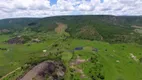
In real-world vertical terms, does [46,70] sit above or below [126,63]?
above

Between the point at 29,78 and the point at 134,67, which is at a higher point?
the point at 29,78

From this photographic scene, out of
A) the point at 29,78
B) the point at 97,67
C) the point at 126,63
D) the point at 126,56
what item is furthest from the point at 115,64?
the point at 29,78

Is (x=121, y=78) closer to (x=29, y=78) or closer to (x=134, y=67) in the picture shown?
(x=134, y=67)

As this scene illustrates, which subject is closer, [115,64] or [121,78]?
[121,78]

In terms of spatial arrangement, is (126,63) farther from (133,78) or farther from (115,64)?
(133,78)

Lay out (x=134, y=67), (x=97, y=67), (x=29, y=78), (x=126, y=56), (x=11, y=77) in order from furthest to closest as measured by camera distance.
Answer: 1. (x=126, y=56)
2. (x=134, y=67)
3. (x=97, y=67)
4. (x=11, y=77)
5. (x=29, y=78)

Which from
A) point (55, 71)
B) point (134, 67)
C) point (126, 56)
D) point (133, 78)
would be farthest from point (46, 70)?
point (126, 56)

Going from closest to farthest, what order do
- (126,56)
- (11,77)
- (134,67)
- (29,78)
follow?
(29,78) < (11,77) < (134,67) < (126,56)

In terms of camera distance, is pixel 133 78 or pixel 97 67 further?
pixel 97 67

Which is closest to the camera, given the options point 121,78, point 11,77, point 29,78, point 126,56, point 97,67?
point 29,78
